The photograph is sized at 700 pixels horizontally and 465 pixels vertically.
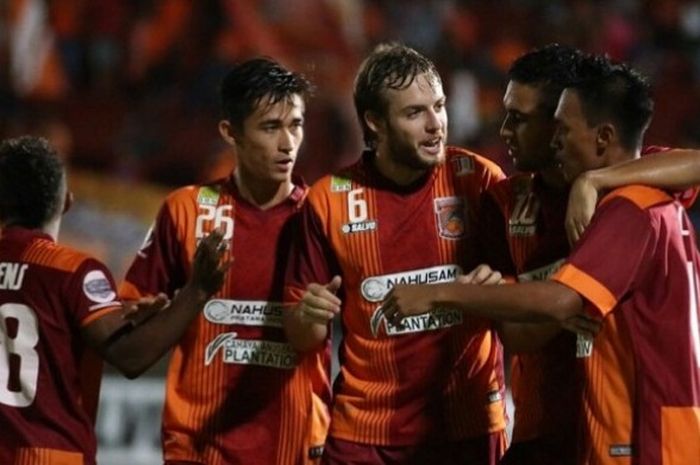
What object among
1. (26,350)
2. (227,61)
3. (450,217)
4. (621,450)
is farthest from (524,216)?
(227,61)

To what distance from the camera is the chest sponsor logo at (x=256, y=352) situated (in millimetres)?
5215

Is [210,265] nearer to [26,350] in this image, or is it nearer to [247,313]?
[247,313]

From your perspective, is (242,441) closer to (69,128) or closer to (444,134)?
(444,134)

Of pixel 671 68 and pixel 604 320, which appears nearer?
pixel 604 320

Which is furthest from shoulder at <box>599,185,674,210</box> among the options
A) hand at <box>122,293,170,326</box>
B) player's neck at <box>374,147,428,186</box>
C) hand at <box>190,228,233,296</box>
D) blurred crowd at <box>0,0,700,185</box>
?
blurred crowd at <box>0,0,700,185</box>

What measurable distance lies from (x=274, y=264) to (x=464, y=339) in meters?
0.77

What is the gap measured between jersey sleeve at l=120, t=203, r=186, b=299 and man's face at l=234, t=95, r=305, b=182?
36 cm

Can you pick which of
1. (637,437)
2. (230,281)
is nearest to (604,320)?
(637,437)

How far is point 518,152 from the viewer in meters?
4.80

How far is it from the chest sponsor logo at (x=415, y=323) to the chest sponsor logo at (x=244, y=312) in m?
0.45

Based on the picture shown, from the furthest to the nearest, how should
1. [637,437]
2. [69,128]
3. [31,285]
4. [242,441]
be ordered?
[69,128] → [242,441] → [31,285] → [637,437]

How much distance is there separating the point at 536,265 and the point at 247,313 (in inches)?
42.9

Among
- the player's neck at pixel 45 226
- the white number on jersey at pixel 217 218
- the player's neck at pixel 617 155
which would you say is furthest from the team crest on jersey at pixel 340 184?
the player's neck at pixel 617 155

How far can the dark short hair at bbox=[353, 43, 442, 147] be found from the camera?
199 inches
